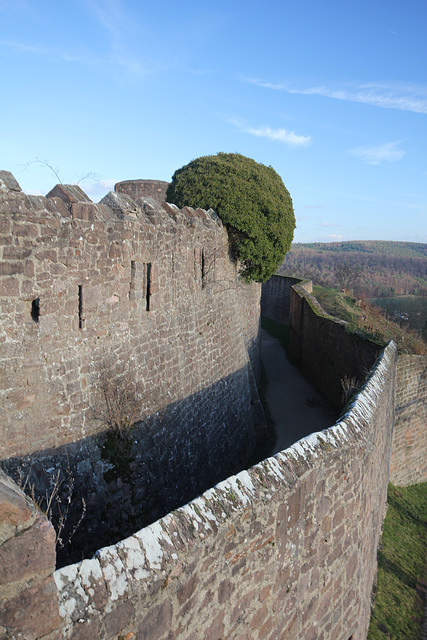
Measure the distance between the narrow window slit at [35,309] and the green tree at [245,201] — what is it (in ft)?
22.4

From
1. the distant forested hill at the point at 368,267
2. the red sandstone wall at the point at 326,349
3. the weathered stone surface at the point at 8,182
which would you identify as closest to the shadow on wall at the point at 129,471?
the weathered stone surface at the point at 8,182

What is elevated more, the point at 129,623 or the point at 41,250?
the point at 41,250

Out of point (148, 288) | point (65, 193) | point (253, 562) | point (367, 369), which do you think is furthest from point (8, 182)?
point (367, 369)

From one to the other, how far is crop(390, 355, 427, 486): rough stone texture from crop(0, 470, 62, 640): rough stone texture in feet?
38.0

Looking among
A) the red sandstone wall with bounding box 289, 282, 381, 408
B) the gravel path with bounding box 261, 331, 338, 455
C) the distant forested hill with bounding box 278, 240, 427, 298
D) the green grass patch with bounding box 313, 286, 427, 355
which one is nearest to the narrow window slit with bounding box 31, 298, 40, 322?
the gravel path with bounding box 261, 331, 338, 455

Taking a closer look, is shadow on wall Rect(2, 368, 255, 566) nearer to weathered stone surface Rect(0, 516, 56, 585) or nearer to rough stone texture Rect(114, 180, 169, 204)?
weathered stone surface Rect(0, 516, 56, 585)

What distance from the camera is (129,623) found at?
8.30ft

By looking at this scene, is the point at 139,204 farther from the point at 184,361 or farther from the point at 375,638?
the point at 375,638

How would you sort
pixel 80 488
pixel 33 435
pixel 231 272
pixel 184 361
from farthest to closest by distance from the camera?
pixel 231 272 < pixel 184 361 < pixel 80 488 < pixel 33 435

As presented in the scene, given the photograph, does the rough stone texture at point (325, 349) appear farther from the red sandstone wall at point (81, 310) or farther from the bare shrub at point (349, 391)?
the red sandstone wall at point (81, 310)

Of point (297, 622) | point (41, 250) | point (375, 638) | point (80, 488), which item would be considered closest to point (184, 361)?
point (80, 488)

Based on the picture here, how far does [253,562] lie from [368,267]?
125033mm

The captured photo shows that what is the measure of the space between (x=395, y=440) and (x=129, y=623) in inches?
448

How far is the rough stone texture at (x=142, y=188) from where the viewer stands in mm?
15820
